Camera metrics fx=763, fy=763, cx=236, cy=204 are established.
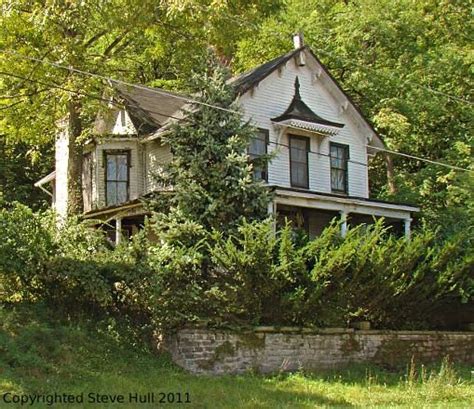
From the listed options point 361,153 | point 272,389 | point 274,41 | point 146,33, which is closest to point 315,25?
point 274,41

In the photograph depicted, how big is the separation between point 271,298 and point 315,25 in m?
17.8

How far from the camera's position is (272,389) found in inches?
559

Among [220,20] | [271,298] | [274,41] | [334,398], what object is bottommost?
[334,398]

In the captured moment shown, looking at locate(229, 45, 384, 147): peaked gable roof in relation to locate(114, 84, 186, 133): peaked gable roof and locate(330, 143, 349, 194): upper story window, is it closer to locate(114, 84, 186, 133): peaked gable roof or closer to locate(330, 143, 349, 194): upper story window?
locate(330, 143, 349, 194): upper story window

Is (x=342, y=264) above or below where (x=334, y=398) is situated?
above

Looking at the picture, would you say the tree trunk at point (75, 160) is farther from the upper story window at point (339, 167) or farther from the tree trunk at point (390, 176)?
the tree trunk at point (390, 176)

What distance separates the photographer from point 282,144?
25.0m

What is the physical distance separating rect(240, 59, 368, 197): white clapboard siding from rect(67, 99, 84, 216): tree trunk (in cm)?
527

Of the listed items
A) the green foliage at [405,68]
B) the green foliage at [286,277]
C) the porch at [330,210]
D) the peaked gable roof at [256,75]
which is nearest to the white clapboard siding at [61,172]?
the peaked gable roof at [256,75]

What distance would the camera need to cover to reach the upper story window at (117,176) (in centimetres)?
2519

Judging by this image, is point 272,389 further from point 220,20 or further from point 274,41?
point 274,41

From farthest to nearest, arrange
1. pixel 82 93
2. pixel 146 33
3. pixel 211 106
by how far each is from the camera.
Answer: pixel 146 33
pixel 82 93
pixel 211 106
